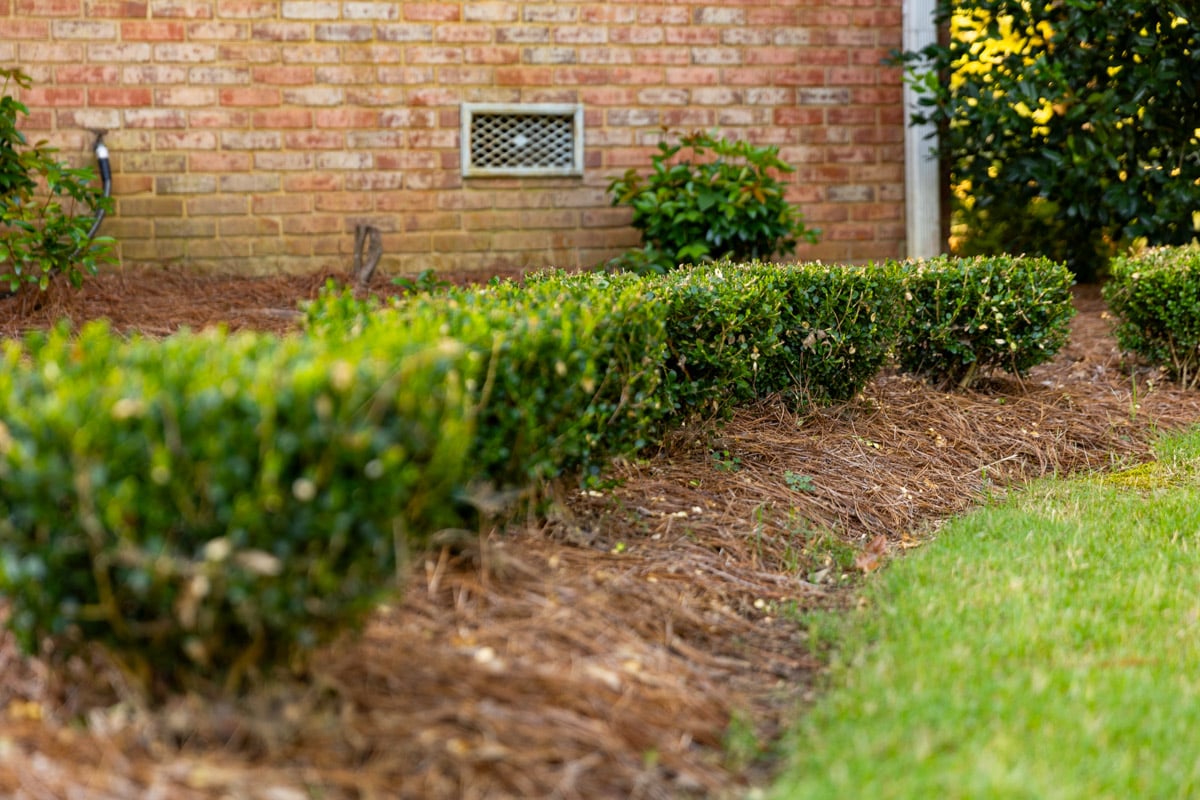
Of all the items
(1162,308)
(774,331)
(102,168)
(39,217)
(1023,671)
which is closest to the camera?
(1023,671)

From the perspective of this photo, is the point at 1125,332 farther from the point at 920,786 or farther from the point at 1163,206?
the point at 920,786

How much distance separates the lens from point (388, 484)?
2.45 metres

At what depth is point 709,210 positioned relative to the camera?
322 inches

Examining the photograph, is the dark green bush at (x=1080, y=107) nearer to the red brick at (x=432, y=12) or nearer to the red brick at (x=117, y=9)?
the red brick at (x=432, y=12)

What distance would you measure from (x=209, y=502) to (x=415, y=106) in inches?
265

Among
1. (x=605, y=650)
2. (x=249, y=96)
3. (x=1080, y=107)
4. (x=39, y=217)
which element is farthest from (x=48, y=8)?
(x=1080, y=107)

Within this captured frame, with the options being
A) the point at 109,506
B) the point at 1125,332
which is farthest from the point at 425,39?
the point at 109,506

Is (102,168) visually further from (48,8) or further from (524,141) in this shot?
(524,141)

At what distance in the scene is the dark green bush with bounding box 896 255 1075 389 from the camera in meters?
6.07

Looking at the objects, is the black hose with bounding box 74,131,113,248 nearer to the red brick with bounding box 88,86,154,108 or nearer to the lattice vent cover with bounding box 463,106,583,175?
the red brick with bounding box 88,86,154,108

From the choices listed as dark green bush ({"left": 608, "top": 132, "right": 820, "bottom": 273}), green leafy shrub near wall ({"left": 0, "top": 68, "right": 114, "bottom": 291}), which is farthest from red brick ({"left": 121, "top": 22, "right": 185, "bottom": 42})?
dark green bush ({"left": 608, "top": 132, "right": 820, "bottom": 273})

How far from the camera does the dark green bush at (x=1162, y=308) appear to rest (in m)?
6.60

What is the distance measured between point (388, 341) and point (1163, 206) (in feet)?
24.5

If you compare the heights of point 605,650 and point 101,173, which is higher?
point 101,173
